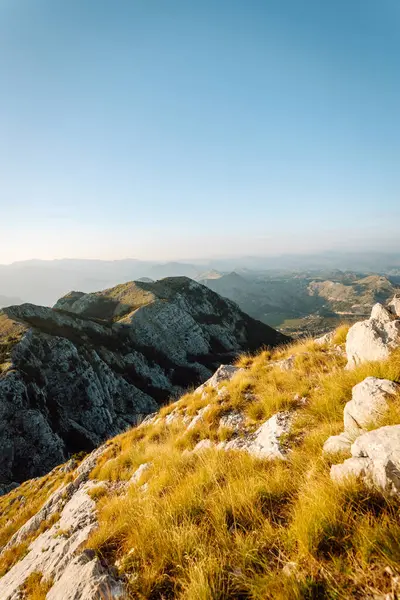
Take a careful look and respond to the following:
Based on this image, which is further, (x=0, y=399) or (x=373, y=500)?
(x=0, y=399)

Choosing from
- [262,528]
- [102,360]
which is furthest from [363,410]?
[102,360]

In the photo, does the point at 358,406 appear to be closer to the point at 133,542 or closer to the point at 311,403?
the point at 311,403

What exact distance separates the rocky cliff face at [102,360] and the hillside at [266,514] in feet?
42.7

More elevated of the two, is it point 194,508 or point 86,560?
point 194,508

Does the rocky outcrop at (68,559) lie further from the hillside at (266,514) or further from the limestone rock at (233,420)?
the limestone rock at (233,420)

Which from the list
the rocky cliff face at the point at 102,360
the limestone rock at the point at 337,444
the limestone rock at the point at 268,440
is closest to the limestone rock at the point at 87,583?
the limestone rock at the point at 268,440

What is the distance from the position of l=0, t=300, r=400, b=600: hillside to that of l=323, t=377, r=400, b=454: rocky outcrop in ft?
0.07

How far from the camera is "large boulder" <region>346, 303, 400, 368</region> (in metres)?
7.25

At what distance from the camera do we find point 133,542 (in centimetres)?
422

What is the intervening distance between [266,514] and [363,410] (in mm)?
2592

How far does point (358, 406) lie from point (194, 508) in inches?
139

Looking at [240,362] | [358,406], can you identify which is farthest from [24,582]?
[240,362]

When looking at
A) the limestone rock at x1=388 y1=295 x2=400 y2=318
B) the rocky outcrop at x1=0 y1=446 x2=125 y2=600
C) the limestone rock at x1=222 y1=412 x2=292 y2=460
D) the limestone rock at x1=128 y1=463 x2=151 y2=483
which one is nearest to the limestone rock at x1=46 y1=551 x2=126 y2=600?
the rocky outcrop at x1=0 y1=446 x2=125 y2=600

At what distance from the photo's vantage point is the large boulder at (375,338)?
286 inches
